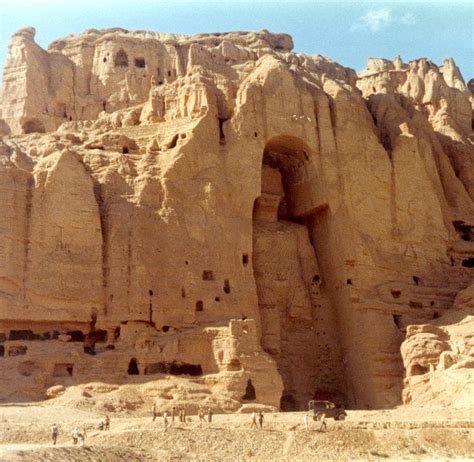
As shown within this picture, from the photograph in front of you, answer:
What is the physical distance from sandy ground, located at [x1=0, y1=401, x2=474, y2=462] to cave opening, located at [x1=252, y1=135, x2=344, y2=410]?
9637 mm

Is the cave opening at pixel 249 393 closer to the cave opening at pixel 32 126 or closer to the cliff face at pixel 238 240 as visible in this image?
the cliff face at pixel 238 240

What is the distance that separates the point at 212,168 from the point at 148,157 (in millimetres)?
2936

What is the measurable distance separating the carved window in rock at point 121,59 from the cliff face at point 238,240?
1691 cm

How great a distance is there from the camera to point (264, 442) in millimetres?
24719

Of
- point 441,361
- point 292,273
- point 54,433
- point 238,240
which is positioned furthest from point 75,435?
point 292,273

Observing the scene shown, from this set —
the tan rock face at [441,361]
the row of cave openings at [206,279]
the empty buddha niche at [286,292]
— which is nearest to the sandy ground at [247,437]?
the tan rock face at [441,361]

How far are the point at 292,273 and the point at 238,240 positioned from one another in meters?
4.20

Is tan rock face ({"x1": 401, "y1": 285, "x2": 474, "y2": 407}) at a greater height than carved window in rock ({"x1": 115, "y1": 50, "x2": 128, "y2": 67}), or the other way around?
carved window in rock ({"x1": 115, "y1": 50, "x2": 128, "y2": 67})

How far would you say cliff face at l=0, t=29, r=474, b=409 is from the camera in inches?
1283

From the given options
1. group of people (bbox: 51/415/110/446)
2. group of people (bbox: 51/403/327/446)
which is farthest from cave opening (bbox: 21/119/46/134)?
group of people (bbox: 51/415/110/446)

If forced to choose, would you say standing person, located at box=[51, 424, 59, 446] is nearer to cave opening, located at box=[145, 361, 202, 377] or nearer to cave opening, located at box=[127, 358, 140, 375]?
cave opening, located at box=[127, 358, 140, 375]

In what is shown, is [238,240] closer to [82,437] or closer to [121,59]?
[82,437]

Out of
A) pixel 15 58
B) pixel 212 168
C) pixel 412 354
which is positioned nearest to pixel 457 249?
pixel 412 354

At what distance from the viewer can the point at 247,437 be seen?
24.9 m
